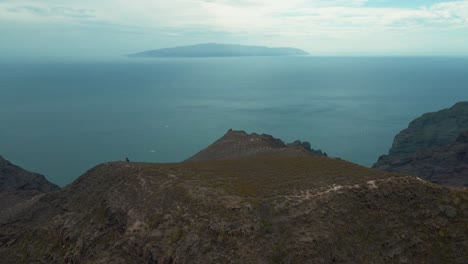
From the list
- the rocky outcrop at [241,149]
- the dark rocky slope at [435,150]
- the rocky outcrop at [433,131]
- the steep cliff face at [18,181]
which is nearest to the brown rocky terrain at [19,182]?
the steep cliff face at [18,181]

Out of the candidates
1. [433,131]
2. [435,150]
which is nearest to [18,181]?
[435,150]

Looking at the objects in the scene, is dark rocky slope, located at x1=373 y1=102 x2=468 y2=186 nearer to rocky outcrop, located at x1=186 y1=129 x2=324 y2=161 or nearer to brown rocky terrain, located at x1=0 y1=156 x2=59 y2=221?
rocky outcrop, located at x1=186 y1=129 x2=324 y2=161

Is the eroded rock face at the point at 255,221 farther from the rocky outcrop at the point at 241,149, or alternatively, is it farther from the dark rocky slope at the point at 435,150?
the dark rocky slope at the point at 435,150

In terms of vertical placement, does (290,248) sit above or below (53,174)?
above

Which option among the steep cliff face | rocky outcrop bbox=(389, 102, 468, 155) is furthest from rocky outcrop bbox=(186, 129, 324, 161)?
rocky outcrop bbox=(389, 102, 468, 155)

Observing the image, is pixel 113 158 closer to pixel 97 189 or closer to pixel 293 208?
pixel 97 189

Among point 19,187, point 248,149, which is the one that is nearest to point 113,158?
point 19,187
